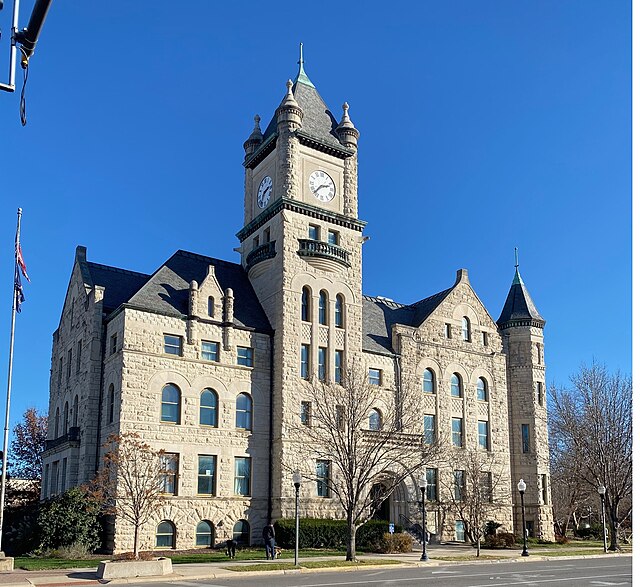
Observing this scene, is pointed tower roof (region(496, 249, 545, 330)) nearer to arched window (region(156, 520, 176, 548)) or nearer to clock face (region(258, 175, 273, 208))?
clock face (region(258, 175, 273, 208))

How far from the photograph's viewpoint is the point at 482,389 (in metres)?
52.7

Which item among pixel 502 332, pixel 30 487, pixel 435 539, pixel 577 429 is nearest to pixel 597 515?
pixel 577 429

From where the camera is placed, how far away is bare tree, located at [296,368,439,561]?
114 feet

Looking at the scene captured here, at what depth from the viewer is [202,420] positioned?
40.5m

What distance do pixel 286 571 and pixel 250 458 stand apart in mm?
13717

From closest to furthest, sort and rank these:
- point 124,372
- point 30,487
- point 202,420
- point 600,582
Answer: point 600,582
point 124,372
point 202,420
point 30,487

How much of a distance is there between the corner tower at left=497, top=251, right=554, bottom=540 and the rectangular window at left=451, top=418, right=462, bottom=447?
5351 mm

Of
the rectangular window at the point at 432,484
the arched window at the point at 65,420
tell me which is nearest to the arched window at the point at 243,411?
the arched window at the point at 65,420

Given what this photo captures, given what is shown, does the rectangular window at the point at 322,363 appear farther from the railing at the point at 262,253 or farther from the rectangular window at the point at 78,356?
the rectangular window at the point at 78,356

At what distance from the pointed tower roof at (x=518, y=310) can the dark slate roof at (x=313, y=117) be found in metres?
18.0

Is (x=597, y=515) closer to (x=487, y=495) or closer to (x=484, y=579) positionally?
(x=487, y=495)

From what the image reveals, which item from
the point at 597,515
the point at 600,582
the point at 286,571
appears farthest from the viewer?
the point at 597,515

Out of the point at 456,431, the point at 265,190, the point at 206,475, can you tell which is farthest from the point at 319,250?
the point at 456,431

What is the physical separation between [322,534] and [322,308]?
12913 millimetres
